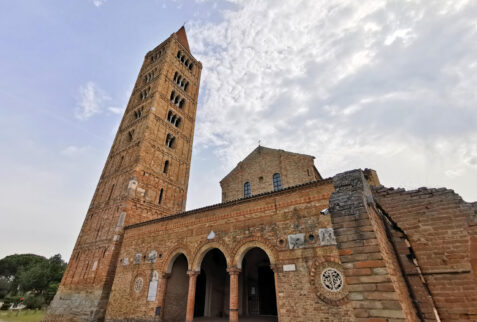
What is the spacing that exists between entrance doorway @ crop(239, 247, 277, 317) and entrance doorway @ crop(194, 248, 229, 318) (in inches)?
63.3

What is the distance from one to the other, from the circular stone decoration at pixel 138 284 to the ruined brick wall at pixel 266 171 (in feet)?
28.8

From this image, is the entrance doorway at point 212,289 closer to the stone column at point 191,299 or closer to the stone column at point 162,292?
the stone column at point 162,292

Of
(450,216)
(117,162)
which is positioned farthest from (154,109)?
(450,216)

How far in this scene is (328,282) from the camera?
7.98m

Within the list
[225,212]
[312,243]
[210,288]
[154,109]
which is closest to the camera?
[312,243]

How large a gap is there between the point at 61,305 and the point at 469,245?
20736mm

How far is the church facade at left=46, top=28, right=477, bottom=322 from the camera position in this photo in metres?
4.06

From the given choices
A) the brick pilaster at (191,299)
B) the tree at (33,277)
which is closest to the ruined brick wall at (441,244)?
the brick pilaster at (191,299)

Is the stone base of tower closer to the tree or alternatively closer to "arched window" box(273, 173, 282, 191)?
"arched window" box(273, 173, 282, 191)

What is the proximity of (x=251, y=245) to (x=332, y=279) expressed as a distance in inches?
133

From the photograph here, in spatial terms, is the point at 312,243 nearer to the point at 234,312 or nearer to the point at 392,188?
the point at 392,188

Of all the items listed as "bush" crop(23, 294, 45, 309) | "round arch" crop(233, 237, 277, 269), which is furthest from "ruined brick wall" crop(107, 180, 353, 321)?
"bush" crop(23, 294, 45, 309)

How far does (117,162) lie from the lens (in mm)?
20297

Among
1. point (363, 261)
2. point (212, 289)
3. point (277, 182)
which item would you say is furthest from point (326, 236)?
point (277, 182)
